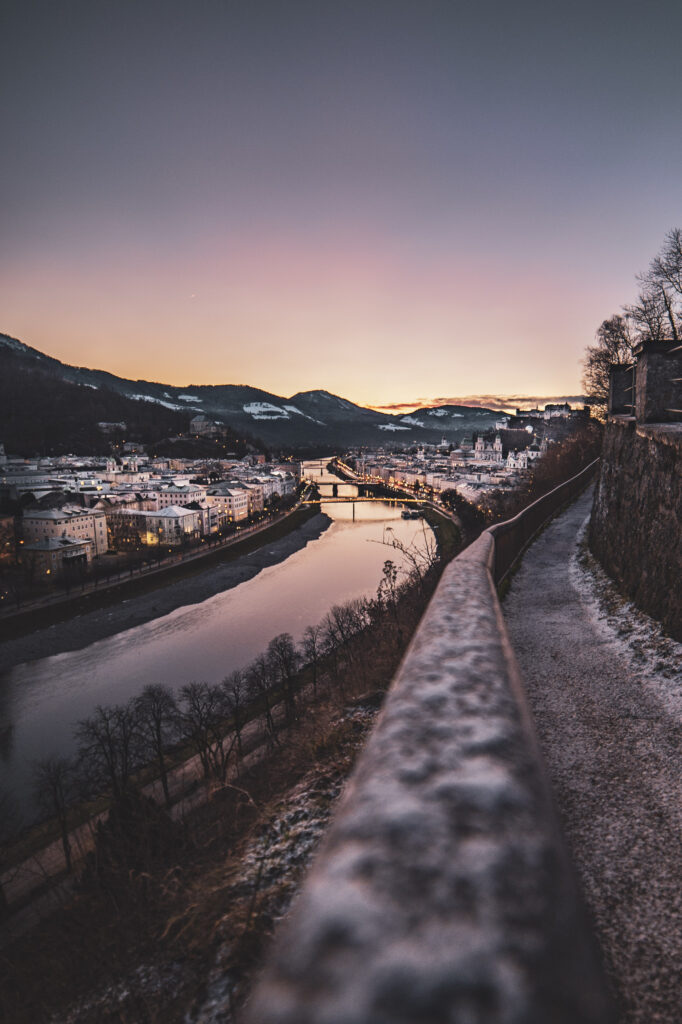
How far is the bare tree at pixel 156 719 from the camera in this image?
50.4 ft

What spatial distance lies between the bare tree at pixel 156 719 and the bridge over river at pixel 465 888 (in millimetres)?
14997

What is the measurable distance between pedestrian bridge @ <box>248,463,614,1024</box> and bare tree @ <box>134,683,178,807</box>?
51.8ft

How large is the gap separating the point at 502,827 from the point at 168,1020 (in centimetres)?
302

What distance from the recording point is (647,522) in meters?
6.80

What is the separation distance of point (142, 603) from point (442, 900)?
34.9 meters

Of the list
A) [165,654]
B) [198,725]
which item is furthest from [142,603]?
[198,725]

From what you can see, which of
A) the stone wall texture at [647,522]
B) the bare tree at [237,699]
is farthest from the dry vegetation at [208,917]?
the bare tree at [237,699]

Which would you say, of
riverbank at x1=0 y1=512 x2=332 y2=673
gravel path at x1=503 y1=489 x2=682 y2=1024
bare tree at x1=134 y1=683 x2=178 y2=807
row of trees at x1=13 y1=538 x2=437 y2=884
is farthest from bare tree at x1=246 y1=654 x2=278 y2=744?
gravel path at x1=503 y1=489 x2=682 y2=1024

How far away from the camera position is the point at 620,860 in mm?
2430

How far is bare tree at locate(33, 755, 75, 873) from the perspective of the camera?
1187 cm

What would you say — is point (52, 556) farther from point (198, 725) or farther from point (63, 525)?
point (198, 725)

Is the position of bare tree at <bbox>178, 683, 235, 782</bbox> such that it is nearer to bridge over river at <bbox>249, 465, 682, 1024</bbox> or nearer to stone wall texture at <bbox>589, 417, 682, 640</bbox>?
stone wall texture at <bbox>589, 417, 682, 640</bbox>

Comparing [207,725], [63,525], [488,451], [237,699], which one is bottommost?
[207,725]

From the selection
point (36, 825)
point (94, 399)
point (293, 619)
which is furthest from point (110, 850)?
point (94, 399)
